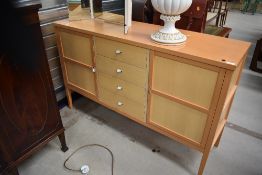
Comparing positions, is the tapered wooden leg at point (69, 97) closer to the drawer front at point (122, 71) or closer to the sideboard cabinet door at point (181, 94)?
the drawer front at point (122, 71)

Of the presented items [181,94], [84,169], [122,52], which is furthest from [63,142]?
[181,94]

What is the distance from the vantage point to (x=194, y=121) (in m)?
1.23

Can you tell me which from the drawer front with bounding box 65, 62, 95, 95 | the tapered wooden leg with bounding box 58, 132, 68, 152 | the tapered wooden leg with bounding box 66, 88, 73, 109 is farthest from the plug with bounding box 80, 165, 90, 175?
the tapered wooden leg with bounding box 66, 88, 73, 109

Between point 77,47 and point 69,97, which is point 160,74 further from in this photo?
point 69,97

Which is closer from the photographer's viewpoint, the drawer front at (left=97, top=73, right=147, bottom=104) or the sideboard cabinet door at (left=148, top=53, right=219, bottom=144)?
the sideboard cabinet door at (left=148, top=53, right=219, bottom=144)

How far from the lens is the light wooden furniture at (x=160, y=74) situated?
1073 millimetres

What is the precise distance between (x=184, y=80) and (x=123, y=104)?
1.87 feet

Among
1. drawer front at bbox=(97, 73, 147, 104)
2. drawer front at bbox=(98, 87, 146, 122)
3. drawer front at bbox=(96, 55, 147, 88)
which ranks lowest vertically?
drawer front at bbox=(98, 87, 146, 122)

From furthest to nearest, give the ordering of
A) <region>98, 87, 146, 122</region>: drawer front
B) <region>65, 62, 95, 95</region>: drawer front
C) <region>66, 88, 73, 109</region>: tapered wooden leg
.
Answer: <region>66, 88, 73, 109</region>: tapered wooden leg → <region>65, 62, 95, 95</region>: drawer front → <region>98, 87, 146, 122</region>: drawer front

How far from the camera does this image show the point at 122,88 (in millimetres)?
1503

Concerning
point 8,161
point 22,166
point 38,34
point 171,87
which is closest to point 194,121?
point 171,87

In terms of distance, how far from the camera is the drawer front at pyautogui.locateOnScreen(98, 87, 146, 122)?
149 cm

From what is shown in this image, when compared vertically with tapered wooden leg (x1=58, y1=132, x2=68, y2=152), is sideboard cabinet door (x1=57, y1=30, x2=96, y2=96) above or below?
above

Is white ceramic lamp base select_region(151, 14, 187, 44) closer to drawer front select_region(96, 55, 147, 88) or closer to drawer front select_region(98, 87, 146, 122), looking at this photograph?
drawer front select_region(96, 55, 147, 88)
